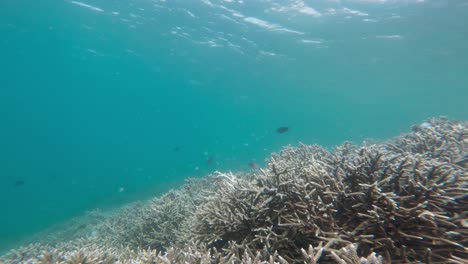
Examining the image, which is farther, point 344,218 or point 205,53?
point 205,53

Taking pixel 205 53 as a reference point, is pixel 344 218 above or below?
above

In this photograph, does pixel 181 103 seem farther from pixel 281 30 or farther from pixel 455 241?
pixel 455 241

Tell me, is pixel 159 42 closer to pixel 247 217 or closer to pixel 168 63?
pixel 168 63

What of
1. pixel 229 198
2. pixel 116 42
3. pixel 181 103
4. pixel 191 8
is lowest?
pixel 181 103

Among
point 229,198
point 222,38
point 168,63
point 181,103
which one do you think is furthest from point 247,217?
point 181,103

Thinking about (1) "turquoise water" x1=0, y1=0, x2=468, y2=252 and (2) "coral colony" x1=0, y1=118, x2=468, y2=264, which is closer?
(2) "coral colony" x1=0, y1=118, x2=468, y2=264

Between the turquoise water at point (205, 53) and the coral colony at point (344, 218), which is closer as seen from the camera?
the coral colony at point (344, 218)

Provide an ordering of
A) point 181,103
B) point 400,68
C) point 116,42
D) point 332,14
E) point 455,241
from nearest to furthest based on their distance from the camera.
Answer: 1. point 455,241
2. point 332,14
3. point 116,42
4. point 400,68
5. point 181,103

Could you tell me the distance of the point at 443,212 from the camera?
2.70 m

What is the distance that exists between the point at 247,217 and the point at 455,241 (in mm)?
2326

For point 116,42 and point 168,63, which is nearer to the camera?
point 116,42

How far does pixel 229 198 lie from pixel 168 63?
129 ft

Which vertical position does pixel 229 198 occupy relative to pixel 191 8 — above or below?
below

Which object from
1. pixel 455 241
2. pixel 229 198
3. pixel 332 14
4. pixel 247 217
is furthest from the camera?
pixel 332 14
